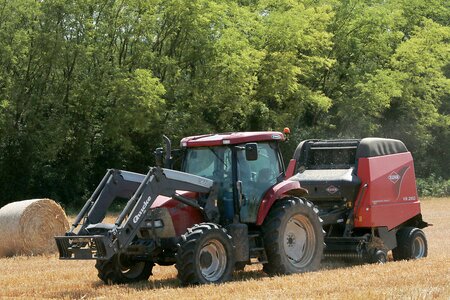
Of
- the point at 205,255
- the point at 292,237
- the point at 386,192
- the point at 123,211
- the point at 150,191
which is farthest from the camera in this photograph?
the point at 386,192

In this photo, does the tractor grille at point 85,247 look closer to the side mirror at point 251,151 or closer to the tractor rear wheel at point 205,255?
the tractor rear wheel at point 205,255

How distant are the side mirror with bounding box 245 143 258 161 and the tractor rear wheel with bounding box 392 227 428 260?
4141 mm

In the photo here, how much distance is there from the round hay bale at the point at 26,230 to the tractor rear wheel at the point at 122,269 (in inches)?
208

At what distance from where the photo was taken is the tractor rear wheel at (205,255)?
37.8 feet

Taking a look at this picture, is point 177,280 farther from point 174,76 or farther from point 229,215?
point 174,76

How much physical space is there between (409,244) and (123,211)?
5.80 meters

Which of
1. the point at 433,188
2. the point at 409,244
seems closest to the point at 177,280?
the point at 409,244

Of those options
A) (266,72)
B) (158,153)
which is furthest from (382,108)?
(158,153)

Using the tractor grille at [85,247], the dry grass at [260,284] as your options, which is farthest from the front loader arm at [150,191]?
the dry grass at [260,284]

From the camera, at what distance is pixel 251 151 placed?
12.4m

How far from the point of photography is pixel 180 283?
1218 cm

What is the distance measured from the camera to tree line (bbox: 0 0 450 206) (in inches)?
1289

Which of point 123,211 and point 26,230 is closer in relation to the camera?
point 123,211

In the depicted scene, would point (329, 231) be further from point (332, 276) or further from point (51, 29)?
point (51, 29)
